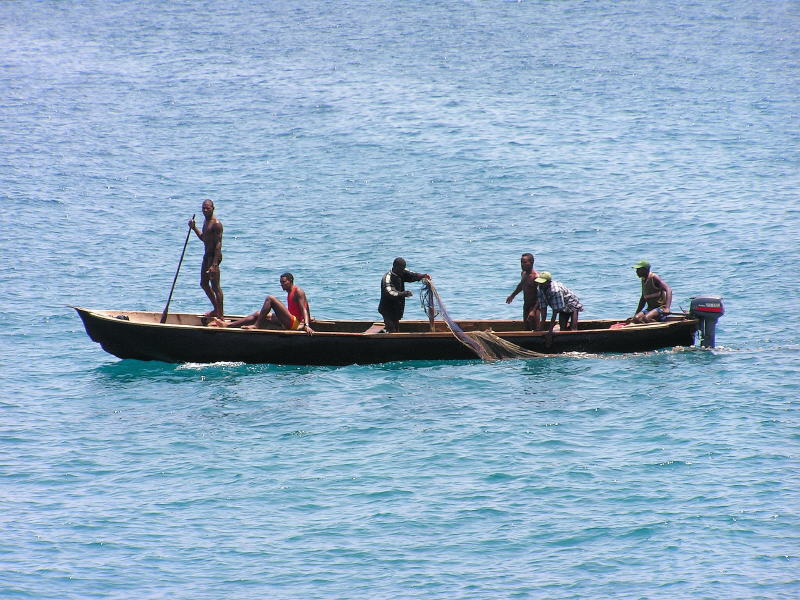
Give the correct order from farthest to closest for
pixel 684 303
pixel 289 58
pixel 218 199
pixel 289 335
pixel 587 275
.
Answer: pixel 289 58 < pixel 218 199 < pixel 587 275 < pixel 684 303 < pixel 289 335

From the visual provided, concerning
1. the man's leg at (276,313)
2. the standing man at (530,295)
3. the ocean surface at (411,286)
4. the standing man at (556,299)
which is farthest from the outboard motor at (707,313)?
the man's leg at (276,313)

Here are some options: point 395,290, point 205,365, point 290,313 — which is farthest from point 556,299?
point 205,365

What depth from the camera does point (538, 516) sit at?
15.2m

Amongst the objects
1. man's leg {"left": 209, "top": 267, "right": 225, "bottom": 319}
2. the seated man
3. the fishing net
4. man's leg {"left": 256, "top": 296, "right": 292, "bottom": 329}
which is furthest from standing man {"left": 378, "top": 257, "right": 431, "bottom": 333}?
man's leg {"left": 209, "top": 267, "right": 225, "bottom": 319}

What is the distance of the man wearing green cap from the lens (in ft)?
68.7

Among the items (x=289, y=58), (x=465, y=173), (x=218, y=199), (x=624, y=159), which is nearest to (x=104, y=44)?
(x=289, y=58)

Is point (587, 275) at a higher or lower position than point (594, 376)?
higher

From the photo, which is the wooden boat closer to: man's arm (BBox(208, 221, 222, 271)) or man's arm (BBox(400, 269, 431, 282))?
man's arm (BBox(400, 269, 431, 282))

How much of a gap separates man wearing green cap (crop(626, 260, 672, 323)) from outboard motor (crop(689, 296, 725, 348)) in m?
0.55

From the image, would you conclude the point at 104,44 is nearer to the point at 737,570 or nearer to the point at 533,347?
the point at 533,347

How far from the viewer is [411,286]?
29.1 meters

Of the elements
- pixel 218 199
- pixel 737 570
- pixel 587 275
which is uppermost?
pixel 218 199

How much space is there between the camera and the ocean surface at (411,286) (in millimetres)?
14547

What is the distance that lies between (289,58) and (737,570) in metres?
42.0
